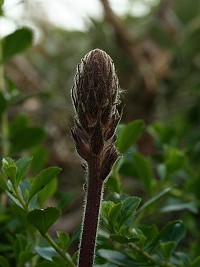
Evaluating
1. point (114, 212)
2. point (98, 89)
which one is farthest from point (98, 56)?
point (114, 212)

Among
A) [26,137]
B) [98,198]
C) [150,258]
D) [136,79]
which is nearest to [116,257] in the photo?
[150,258]

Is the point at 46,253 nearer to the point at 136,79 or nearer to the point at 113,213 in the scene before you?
the point at 113,213

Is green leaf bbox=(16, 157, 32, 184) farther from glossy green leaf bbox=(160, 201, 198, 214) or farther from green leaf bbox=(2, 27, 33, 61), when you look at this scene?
green leaf bbox=(2, 27, 33, 61)

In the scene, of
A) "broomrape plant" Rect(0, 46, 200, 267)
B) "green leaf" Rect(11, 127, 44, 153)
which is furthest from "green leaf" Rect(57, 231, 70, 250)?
"green leaf" Rect(11, 127, 44, 153)

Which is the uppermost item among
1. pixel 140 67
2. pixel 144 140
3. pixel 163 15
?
pixel 163 15

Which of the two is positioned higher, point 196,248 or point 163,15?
point 163,15

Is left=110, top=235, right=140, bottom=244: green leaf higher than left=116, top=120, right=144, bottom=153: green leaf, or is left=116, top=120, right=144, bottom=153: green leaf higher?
left=116, top=120, right=144, bottom=153: green leaf

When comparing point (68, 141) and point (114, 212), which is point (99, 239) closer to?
point (114, 212)
